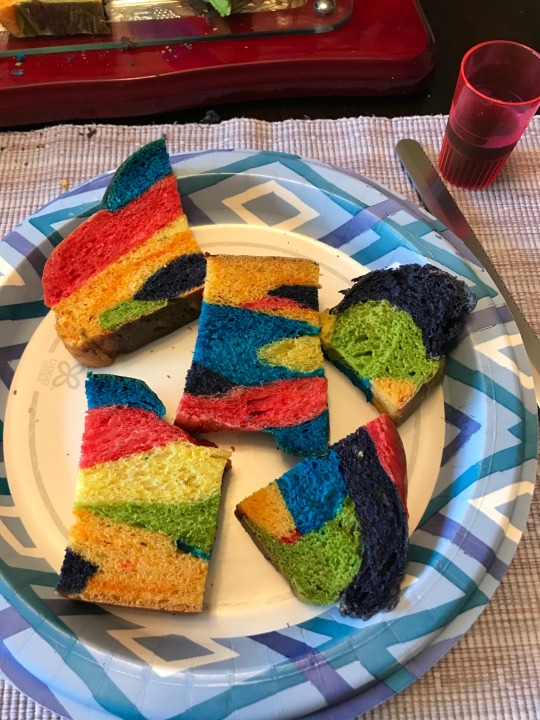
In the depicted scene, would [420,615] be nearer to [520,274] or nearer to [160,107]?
[520,274]

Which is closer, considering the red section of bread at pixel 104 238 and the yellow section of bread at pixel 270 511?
the yellow section of bread at pixel 270 511

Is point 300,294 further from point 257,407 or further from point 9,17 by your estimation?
point 9,17

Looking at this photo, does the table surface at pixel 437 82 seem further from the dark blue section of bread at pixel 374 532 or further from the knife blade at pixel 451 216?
the dark blue section of bread at pixel 374 532

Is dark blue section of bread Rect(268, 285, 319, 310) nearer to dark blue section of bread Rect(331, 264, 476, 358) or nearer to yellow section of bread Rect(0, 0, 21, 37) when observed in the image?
dark blue section of bread Rect(331, 264, 476, 358)

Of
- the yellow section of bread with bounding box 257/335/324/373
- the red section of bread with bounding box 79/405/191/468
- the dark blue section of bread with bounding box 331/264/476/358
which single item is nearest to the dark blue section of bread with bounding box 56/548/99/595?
the red section of bread with bounding box 79/405/191/468

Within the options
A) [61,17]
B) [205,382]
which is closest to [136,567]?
[205,382]

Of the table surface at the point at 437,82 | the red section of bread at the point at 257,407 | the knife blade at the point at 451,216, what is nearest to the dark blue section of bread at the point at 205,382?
the red section of bread at the point at 257,407
